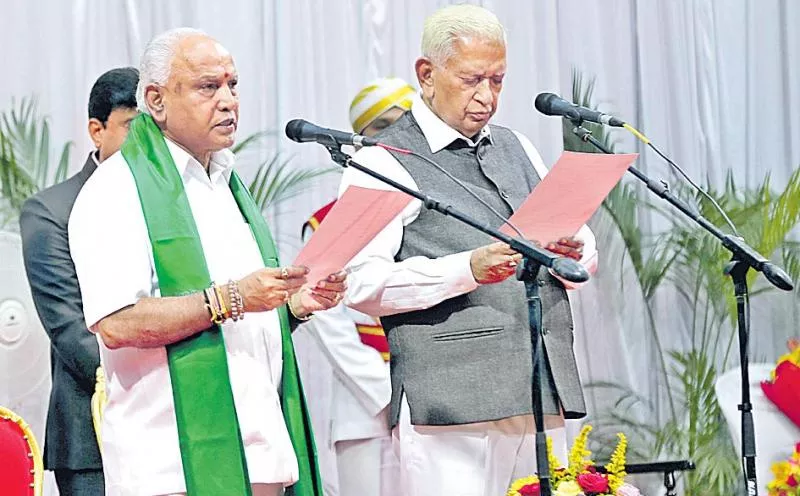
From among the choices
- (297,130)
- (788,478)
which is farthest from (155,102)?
(788,478)

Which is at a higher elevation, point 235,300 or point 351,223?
point 351,223

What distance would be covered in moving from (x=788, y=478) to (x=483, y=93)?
1113 mm

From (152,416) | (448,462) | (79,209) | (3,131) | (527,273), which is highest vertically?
(3,131)

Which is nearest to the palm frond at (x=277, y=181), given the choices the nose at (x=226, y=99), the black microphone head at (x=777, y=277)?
the nose at (x=226, y=99)

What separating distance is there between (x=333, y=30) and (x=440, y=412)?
2004 mm

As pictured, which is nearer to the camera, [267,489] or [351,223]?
[351,223]

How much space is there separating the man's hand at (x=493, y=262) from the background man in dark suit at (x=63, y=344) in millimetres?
979

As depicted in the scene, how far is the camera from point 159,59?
2549mm

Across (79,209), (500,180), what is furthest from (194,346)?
(500,180)

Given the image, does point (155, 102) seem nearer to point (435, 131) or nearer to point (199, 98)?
point (199, 98)

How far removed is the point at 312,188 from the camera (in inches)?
169

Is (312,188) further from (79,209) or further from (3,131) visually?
(79,209)

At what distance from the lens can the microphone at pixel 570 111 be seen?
8.83 ft

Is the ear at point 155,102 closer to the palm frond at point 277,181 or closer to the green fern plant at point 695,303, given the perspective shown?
the palm frond at point 277,181
